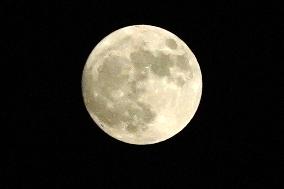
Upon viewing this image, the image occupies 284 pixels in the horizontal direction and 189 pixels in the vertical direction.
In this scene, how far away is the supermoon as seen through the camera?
6641mm

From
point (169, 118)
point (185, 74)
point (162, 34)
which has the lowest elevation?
point (169, 118)

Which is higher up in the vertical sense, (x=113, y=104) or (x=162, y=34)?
(x=162, y=34)

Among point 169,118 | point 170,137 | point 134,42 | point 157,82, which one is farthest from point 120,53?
point 170,137

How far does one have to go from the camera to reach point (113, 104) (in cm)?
678

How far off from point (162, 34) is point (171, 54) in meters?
0.44

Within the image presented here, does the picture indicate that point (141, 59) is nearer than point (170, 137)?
Yes

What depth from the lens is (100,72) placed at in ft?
22.4

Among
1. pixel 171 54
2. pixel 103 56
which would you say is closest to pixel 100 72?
pixel 103 56

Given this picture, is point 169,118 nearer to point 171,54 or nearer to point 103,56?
point 171,54

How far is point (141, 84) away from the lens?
260 inches

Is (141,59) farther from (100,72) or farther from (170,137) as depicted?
(170,137)

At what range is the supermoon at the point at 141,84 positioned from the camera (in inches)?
261

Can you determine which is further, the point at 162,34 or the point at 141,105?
the point at 162,34

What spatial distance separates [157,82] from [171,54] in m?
0.56
